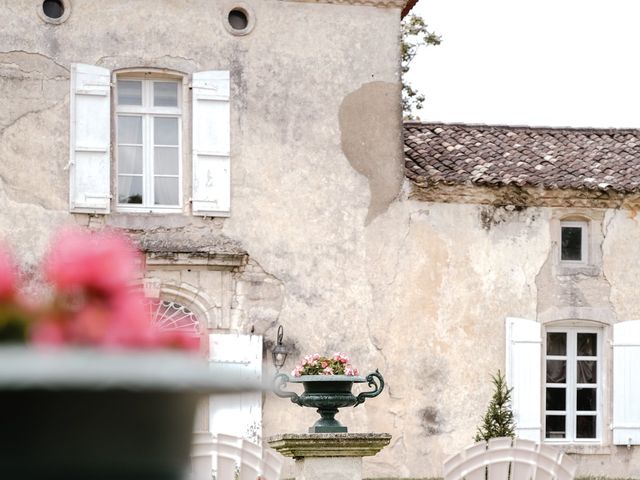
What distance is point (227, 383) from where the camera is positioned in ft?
4.96

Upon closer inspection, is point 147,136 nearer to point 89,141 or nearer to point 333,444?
point 89,141

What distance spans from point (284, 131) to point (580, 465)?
498cm

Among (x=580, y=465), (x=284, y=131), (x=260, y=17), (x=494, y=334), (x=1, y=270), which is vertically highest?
(x=260, y=17)

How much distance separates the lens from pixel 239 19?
15.5 m

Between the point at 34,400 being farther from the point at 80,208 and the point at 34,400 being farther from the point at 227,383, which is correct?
the point at 80,208

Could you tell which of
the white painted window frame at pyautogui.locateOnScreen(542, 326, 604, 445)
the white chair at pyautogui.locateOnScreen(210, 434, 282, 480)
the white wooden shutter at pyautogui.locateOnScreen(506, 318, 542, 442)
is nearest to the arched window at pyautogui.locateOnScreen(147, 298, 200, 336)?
the white wooden shutter at pyautogui.locateOnScreen(506, 318, 542, 442)

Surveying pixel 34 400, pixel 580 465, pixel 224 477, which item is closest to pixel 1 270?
pixel 34 400

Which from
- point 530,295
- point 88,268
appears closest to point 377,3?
point 530,295

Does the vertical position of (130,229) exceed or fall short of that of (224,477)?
it exceeds it

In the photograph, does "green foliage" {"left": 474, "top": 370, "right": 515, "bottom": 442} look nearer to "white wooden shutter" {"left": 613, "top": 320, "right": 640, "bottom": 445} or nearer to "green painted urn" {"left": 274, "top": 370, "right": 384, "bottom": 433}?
"white wooden shutter" {"left": 613, "top": 320, "right": 640, "bottom": 445}

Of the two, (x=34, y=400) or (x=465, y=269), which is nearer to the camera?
(x=34, y=400)

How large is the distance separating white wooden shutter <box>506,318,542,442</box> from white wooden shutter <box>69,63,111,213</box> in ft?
15.5

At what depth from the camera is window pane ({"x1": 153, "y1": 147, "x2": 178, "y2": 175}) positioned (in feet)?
49.8

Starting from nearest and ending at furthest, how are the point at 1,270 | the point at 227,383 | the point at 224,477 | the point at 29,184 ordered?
the point at 1,270, the point at 227,383, the point at 224,477, the point at 29,184
